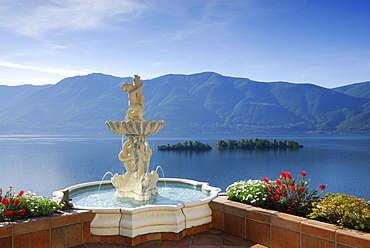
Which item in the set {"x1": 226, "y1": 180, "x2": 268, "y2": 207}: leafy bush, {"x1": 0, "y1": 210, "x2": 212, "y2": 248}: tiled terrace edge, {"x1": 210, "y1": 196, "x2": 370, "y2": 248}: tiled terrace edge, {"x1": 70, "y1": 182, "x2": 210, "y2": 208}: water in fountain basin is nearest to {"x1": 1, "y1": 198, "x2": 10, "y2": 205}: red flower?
{"x1": 0, "y1": 210, "x2": 212, "y2": 248}: tiled terrace edge

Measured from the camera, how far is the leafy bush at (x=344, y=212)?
3914mm

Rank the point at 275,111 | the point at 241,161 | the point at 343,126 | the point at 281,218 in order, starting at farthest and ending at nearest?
the point at 275,111
the point at 343,126
the point at 241,161
the point at 281,218

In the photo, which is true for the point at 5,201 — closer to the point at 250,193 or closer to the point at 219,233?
the point at 219,233

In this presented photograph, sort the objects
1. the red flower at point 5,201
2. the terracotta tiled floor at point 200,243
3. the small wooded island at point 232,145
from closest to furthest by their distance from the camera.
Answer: the red flower at point 5,201 → the terracotta tiled floor at point 200,243 → the small wooded island at point 232,145

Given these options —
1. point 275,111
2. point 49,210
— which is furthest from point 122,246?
point 275,111

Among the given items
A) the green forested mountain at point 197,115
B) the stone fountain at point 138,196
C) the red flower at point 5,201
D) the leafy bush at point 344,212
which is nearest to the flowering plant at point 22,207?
the red flower at point 5,201

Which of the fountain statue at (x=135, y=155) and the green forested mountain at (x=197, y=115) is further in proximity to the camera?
the green forested mountain at (x=197, y=115)

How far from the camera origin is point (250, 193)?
5438 mm

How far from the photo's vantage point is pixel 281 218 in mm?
4535

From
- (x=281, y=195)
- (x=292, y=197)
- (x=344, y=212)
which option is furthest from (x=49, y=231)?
(x=344, y=212)

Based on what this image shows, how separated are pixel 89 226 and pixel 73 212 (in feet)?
1.18

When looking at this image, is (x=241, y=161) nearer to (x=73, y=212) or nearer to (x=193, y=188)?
(x=193, y=188)

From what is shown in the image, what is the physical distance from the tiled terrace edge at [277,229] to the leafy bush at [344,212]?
139 mm

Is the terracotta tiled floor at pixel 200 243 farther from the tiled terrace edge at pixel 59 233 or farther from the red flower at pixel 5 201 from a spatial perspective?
the red flower at pixel 5 201
